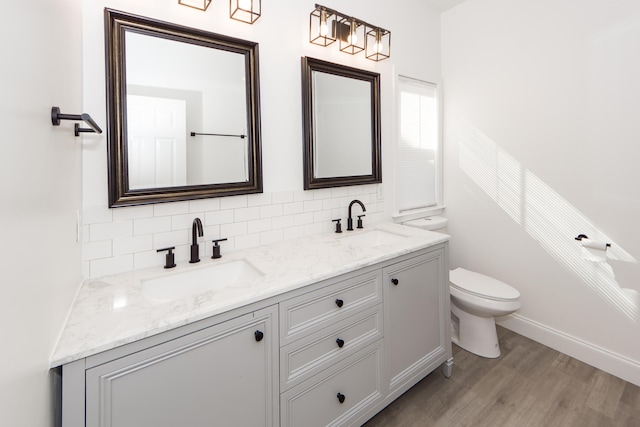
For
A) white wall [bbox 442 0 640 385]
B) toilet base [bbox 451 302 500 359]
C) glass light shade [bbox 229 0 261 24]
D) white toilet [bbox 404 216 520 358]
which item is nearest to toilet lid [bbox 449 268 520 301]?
white toilet [bbox 404 216 520 358]

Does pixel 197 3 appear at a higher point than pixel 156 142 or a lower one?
higher

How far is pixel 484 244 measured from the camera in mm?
2627

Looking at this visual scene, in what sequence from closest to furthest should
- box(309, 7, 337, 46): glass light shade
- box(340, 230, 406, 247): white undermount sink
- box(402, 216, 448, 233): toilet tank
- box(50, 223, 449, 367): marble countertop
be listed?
box(50, 223, 449, 367): marble countertop, box(309, 7, 337, 46): glass light shade, box(340, 230, 406, 247): white undermount sink, box(402, 216, 448, 233): toilet tank

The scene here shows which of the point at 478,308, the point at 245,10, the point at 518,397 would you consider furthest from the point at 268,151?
the point at 518,397

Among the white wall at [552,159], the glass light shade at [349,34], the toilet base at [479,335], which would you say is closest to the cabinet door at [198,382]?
the toilet base at [479,335]

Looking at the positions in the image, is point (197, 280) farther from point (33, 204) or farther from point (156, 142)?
point (33, 204)

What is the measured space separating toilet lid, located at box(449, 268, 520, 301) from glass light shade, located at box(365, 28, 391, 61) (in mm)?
1773

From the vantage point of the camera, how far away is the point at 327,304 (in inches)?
52.8

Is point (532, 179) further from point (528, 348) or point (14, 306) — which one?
point (14, 306)

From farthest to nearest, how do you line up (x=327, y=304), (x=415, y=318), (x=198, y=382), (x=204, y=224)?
(x=415, y=318) → (x=204, y=224) → (x=327, y=304) → (x=198, y=382)

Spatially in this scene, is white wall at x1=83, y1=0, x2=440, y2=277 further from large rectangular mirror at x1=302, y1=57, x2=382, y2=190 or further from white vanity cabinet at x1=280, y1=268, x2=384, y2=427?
white vanity cabinet at x1=280, y1=268, x2=384, y2=427

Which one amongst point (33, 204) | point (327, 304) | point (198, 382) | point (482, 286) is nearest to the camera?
point (33, 204)

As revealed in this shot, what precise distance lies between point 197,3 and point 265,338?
5.32ft

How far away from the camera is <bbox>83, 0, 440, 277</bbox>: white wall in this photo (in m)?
1.29
